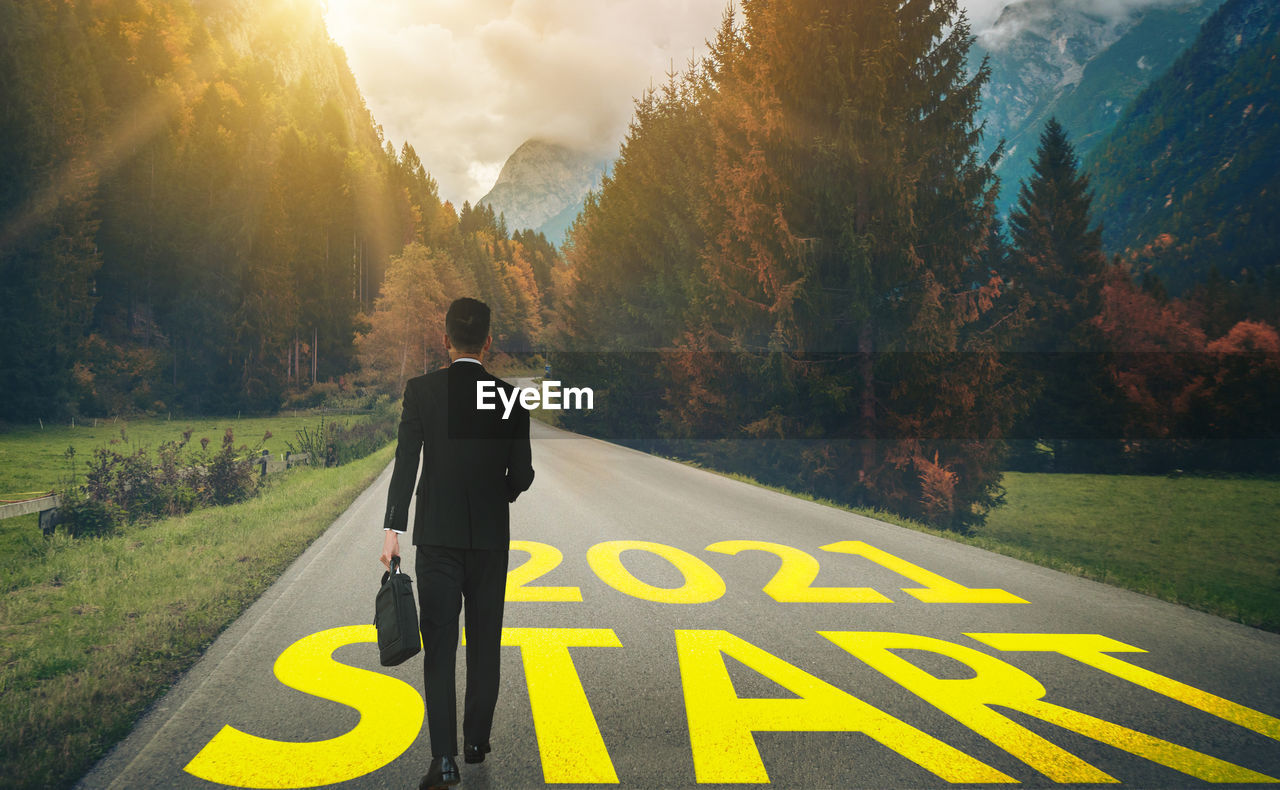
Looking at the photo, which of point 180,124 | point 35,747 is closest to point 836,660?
point 35,747

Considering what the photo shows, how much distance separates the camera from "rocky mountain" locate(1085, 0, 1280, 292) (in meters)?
65.8

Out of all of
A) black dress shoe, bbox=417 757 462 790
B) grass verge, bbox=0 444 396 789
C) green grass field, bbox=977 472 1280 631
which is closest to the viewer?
black dress shoe, bbox=417 757 462 790

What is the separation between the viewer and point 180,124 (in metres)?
50.4

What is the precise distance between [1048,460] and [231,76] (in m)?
85.7

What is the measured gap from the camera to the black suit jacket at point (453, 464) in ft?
9.88

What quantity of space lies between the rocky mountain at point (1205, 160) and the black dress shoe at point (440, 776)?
77.3 metres

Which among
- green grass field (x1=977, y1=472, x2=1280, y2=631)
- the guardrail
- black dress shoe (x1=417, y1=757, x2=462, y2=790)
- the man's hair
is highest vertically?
the man's hair

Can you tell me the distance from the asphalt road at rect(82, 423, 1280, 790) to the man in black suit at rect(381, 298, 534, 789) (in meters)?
0.53

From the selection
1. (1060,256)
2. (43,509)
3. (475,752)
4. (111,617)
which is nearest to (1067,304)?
(1060,256)

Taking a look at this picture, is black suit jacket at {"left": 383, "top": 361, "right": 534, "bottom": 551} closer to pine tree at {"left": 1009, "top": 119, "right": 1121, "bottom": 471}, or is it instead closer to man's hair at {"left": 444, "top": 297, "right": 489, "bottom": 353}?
man's hair at {"left": 444, "top": 297, "right": 489, "bottom": 353}

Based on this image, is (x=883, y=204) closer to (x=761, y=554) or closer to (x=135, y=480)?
(x=761, y=554)

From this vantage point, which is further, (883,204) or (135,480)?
(883,204)

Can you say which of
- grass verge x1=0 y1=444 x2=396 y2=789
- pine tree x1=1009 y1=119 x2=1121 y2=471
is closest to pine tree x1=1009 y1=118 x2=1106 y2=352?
pine tree x1=1009 y1=119 x2=1121 y2=471

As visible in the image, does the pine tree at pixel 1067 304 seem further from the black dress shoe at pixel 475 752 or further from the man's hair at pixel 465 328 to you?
the black dress shoe at pixel 475 752
